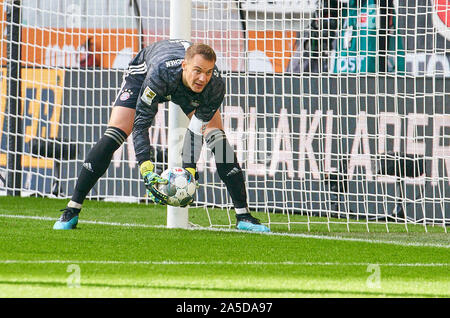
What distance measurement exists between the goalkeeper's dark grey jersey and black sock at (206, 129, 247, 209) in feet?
0.92

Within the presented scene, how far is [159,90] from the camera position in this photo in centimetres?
669

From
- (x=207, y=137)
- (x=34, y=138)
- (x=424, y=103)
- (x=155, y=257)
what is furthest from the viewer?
(x=34, y=138)

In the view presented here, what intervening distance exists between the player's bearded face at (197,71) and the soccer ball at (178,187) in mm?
565

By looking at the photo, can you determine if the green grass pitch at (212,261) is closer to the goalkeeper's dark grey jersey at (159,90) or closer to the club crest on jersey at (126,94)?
the goalkeeper's dark grey jersey at (159,90)

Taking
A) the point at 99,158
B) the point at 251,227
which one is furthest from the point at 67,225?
the point at 251,227

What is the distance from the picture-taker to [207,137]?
733 cm

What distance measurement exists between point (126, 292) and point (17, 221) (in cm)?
374

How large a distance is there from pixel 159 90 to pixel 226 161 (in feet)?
3.03

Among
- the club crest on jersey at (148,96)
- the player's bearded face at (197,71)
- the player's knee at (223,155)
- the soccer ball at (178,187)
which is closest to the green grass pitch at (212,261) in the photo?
the soccer ball at (178,187)

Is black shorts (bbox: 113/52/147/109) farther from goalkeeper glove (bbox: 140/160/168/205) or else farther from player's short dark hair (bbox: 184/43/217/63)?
goalkeeper glove (bbox: 140/160/168/205)
